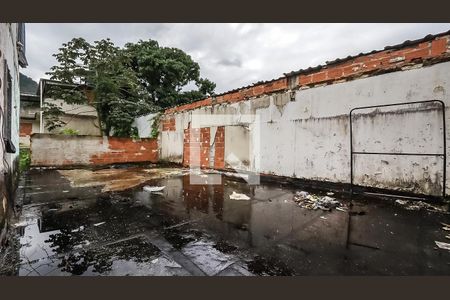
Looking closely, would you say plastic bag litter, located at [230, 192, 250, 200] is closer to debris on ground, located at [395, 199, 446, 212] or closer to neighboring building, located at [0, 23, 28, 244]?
debris on ground, located at [395, 199, 446, 212]

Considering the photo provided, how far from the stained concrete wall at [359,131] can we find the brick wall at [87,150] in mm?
5223

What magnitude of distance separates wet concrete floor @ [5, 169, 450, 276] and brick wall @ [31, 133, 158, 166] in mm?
4676

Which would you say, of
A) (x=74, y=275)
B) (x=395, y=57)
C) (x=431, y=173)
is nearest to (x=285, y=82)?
(x=395, y=57)

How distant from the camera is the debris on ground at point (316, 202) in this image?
3.29 meters

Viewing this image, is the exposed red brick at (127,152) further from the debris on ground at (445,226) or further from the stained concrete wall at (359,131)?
the debris on ground at (445,226)

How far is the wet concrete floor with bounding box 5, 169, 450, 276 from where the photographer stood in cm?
171

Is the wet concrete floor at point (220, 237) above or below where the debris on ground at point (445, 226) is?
below

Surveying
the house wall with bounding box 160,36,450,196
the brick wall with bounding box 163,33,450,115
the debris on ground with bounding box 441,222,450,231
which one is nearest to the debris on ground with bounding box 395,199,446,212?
the house wall with bounding box 160,36,450,196

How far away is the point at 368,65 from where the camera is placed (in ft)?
12.9

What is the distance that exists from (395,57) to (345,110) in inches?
42.1

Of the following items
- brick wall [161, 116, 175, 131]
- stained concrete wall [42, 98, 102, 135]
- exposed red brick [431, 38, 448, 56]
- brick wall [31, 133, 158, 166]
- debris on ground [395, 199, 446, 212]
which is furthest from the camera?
stained concrete wall [42, 98, 102, 135]

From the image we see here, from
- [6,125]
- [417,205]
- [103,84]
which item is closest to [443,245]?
[417,205]

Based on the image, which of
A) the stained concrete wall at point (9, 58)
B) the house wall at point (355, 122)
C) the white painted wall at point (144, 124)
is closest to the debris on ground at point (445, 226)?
the house wall at point (355, 122)

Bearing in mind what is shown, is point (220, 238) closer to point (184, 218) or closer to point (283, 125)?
point (184, 218)
